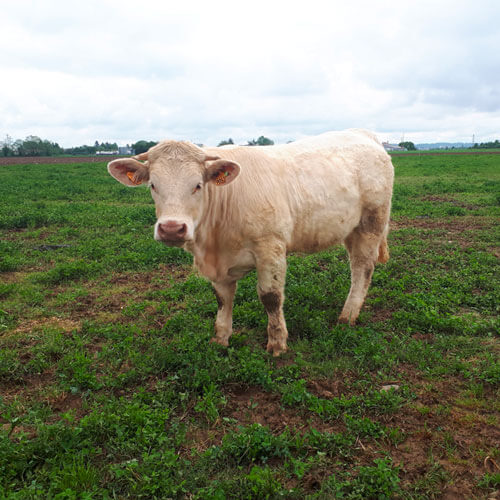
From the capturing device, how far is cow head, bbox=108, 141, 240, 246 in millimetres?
3848

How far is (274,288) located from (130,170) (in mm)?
2094

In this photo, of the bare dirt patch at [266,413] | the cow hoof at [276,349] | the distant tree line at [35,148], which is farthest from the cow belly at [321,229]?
the distant tree line at [35,148]

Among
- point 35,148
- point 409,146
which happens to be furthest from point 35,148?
point 409,146

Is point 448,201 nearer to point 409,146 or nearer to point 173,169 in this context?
point 173,169

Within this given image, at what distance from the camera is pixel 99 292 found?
22.8 ft

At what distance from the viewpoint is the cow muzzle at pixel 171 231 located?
379 centimetres

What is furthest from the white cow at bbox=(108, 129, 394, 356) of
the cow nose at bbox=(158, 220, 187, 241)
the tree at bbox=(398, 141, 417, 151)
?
the tree at bbox=(398, 141, 417, 151)

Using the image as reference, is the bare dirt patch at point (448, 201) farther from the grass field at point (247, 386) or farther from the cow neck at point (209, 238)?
the cow neck at point (209, 238)

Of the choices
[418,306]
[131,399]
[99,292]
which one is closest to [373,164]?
[418,306]

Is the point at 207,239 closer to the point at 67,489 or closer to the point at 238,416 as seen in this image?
the point at 238,416

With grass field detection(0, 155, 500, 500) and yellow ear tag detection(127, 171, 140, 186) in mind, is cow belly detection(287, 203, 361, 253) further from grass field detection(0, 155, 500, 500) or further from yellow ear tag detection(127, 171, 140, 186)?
yellow ear tag detection(127, 171, 140, 186)

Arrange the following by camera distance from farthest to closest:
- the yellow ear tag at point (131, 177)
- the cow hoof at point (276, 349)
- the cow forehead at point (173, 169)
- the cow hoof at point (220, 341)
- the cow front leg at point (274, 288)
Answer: the cow hoof at point (220, 341) → the cow hoof at point (276, 349) → the cow front leg at point (274, 288) → the yellow ear tag at point (131, 177) → the cow forehead at point (173, 169)

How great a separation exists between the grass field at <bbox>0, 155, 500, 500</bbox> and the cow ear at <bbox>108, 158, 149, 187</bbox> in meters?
2.01

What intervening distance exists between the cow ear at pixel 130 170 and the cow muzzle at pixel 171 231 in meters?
0.76
